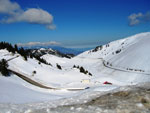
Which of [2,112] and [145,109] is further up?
[145,109]

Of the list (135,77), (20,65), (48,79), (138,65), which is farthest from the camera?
(138,65)

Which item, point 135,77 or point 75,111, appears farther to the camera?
point 135,77

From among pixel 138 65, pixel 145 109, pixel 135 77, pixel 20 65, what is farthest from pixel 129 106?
pixel 138 65

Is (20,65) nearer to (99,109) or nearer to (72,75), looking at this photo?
(72,75)

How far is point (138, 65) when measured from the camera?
8500cm

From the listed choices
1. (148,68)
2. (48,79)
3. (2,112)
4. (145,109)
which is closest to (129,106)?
(145,109)

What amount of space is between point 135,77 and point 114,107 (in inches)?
2537

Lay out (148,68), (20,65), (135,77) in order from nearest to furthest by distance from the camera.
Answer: (20,65) → (135,77) → (148,68)

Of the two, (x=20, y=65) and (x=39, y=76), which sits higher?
(x=20, y=65)

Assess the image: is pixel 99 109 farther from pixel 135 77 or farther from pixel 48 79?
pixel 135 77

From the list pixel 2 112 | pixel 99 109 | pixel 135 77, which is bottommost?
pixel 135 77

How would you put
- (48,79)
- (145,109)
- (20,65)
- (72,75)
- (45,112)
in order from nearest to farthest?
(145,109), (45,112), (48,79), (20,65), (72,75)

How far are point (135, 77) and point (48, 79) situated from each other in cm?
Result: 4003

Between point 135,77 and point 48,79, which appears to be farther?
point 135,77
